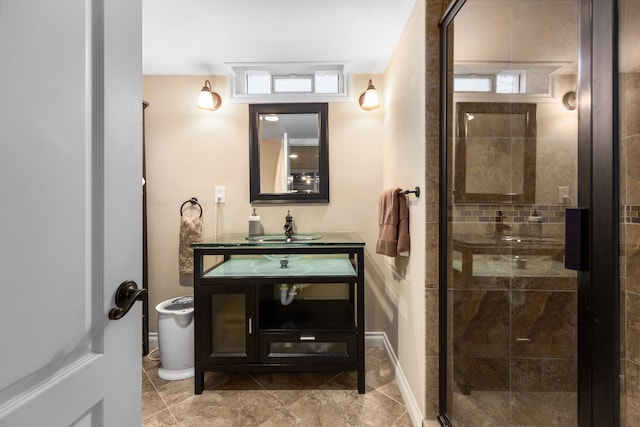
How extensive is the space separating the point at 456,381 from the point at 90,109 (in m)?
1.63

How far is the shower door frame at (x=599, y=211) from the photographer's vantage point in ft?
2.26

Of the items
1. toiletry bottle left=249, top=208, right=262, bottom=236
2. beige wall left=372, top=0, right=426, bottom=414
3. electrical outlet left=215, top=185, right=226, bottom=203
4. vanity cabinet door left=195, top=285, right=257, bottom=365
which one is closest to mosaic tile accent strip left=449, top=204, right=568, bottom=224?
beige wall left=372, top=0, right=426, bottom=414

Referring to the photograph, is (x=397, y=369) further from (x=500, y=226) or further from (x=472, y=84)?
(x=472, y=84)

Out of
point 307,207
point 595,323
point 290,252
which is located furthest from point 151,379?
point 595,323

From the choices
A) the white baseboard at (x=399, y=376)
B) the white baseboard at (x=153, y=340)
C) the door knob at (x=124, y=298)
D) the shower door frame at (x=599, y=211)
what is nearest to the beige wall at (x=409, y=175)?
the white baseboard at (x=399, y=376)

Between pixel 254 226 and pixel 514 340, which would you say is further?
pixel 254 226

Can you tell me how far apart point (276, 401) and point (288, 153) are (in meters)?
1.69

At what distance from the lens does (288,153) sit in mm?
2391

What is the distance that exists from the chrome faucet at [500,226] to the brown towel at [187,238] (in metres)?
2.00

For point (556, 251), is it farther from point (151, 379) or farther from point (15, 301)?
point (151, 379)

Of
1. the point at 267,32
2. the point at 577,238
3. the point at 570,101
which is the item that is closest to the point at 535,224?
the point at 577,238

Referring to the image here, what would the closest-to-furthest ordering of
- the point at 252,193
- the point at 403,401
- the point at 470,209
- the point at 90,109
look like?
the point at 90,109, the point at 470,209, the point at 403,401, the point at 252,193

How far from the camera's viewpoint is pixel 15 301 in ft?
1.63

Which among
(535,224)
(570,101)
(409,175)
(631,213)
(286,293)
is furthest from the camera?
(286,293)
